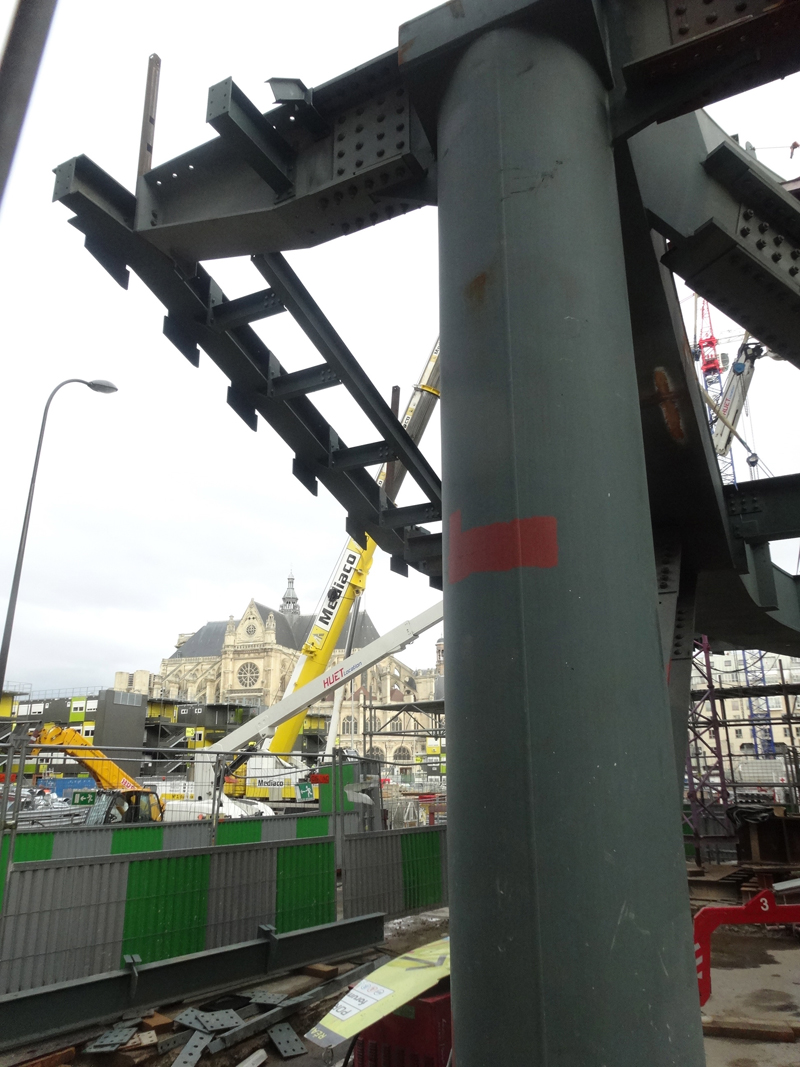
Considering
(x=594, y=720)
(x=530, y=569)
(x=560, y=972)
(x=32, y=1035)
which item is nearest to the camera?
(x=560, y=972)

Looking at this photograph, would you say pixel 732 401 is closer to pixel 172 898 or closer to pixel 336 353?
pixel 336 353

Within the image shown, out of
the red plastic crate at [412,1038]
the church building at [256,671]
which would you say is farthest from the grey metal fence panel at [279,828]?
the church building at [256,671]

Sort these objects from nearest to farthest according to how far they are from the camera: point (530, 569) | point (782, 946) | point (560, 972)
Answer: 1. point (560, 972)
2. point (530, 569)
3. point (782, 946)

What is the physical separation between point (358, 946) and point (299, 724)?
15812 millimetres

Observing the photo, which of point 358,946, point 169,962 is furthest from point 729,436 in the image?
point 169,962

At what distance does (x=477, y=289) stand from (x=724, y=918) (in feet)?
20.4

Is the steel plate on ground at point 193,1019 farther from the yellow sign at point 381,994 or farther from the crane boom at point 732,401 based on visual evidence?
the crane boom at point 732,401

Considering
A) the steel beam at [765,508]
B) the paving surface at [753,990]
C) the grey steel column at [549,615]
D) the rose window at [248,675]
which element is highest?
the rose window at [248,675]

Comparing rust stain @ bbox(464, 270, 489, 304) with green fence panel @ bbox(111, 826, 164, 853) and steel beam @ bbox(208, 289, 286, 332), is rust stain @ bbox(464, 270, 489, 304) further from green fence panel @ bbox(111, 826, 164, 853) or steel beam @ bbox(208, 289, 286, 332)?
green fence panel @ bbox(111, 826, 164, 853)

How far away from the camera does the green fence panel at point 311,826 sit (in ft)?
46.5

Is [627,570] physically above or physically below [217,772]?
above

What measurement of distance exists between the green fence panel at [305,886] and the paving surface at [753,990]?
4.53 m

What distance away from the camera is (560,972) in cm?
200

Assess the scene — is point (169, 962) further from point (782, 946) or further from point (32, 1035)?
point (782, 946)
